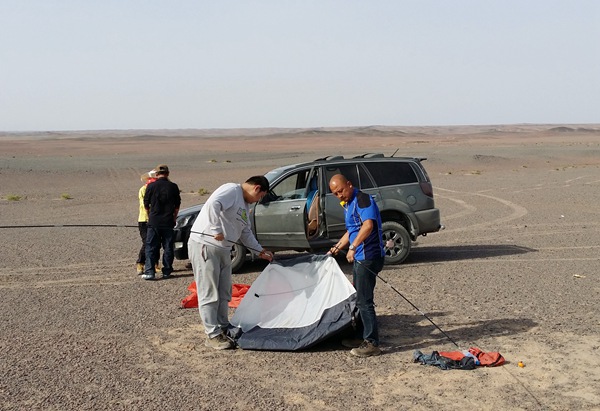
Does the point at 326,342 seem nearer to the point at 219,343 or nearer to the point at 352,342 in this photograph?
the point at 352,342

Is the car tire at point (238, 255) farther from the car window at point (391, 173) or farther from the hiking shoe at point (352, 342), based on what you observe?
the hiking shoe at point (352, 342)

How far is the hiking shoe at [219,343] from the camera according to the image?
319 inches

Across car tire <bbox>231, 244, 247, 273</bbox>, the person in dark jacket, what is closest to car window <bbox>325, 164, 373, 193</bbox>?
car tire <bbox>231, 244, 247, 273</bbox>

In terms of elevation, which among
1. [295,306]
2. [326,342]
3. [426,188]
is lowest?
[326,342]

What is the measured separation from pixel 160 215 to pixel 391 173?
4278 millimetres

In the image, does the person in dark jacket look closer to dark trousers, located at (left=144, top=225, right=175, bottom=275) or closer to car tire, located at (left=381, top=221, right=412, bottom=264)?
dark trousers, located at (left=144, top=225, right=175, bottom=275)

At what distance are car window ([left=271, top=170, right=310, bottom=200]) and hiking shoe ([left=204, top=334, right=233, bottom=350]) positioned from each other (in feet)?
15.9

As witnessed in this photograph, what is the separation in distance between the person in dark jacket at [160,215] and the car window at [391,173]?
3608 mm

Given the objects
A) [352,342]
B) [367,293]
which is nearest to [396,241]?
[352,342]

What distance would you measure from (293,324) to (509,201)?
17.1 m

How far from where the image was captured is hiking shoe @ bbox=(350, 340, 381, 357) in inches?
305

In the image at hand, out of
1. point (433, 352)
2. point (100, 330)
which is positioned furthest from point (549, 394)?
point (100, 330)

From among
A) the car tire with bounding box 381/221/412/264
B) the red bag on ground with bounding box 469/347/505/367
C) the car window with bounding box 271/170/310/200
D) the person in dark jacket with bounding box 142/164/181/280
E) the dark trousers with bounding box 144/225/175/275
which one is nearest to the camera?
the red bag on ground with bounding box 469/347/505/367

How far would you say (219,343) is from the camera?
26.6ft
